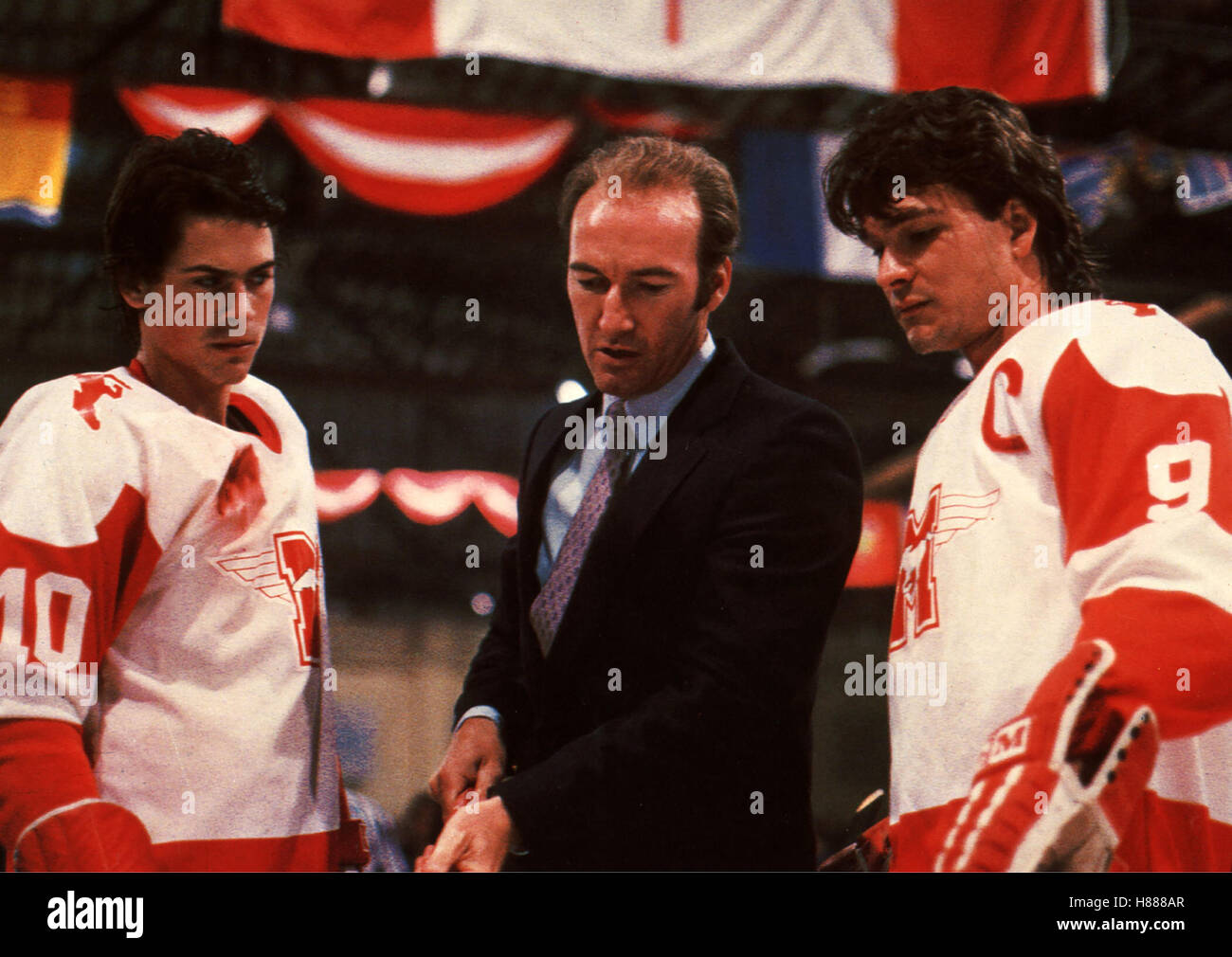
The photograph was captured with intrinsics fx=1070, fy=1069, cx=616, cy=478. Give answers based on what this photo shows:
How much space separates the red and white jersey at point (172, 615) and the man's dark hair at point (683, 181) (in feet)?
2.10

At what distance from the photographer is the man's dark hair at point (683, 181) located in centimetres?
156

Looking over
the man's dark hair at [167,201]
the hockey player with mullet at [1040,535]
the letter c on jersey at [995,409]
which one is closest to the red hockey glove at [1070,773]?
the hockey player with mullet at [1040,535]

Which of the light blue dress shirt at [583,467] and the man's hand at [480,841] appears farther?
the light blue dress shirt at [583,467]

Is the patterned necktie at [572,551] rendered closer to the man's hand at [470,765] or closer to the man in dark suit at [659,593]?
the man in dark suit at [659,593]

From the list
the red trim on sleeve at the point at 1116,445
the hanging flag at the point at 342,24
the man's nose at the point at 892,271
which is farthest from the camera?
the hanging flag at the point at 342,24

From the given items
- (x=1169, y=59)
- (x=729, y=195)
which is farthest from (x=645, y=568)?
(x=1169, y=59)

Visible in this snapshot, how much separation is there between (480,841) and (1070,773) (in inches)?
29.2

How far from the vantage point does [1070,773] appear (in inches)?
38.0

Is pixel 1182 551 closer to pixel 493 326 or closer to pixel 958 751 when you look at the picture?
pixel 958 751

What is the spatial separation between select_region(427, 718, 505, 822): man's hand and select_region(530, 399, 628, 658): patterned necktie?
0.15 metres

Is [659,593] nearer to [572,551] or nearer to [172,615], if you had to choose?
[572,551]

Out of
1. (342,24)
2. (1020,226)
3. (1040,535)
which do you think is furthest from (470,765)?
(342,24)

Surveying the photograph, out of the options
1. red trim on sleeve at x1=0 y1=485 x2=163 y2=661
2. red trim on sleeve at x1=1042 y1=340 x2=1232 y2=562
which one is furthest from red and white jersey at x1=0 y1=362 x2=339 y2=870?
red trim on sleeve at x1=1042 y1=340 x2=1232 y2=562
